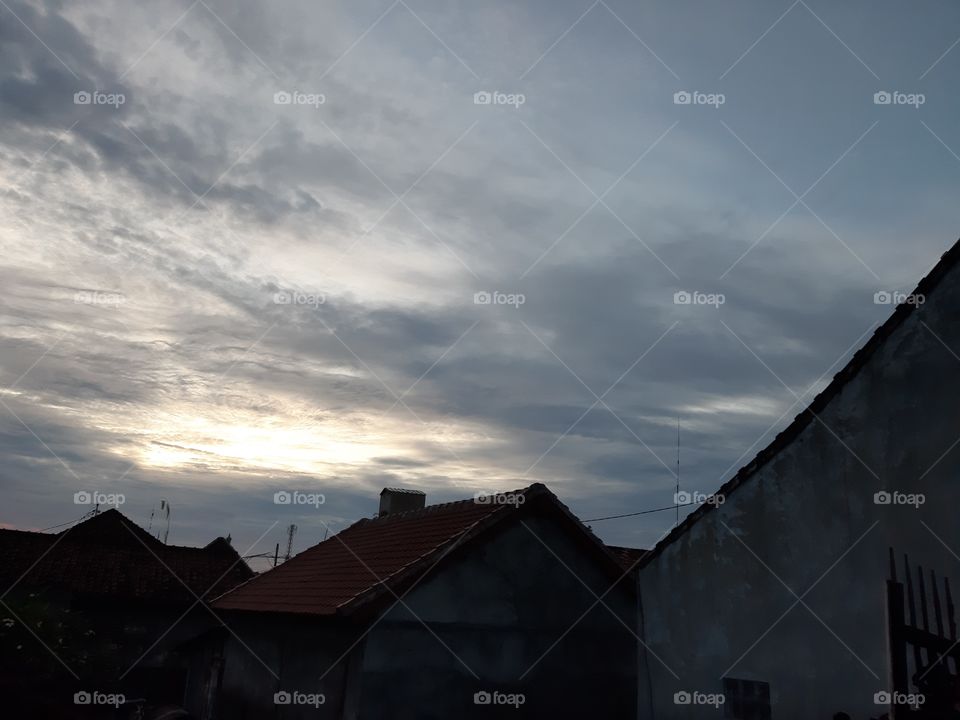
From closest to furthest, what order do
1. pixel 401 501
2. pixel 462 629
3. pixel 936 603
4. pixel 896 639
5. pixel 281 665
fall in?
pixel 896 639, pixel 936 603, pixel 462 629, pixel 281 665, pixel 401 501

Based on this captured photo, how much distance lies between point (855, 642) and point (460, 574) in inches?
282

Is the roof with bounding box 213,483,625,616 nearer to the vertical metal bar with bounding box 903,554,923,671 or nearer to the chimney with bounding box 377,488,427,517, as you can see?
the chimney with bounding box 377,488,427,517

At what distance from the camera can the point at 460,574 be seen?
47.6ft

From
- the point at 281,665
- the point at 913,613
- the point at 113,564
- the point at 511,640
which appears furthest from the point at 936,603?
the point at 113,564

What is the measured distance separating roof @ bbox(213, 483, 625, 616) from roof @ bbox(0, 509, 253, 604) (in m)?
11.5

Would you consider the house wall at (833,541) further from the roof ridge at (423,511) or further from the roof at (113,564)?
the roof at (113,564)

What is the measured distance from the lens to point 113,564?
30.9 m

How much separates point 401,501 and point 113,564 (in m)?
15.5

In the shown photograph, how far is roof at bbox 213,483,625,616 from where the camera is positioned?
14.1m

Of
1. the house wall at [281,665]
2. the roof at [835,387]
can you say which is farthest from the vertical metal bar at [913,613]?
the house wall at [281,665]

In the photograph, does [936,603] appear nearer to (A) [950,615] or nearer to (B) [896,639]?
(A) [950,615]

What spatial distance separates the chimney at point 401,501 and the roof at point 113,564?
40.1ft

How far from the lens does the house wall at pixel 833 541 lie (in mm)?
8977

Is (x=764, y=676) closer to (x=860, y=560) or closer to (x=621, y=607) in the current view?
(x=860, y=560)
